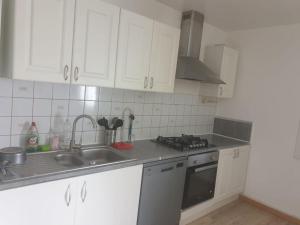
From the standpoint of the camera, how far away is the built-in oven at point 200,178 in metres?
2.41

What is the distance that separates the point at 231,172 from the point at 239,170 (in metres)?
0.20

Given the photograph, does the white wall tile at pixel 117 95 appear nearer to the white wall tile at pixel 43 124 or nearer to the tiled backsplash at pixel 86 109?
the tiled backsplash at pixel 86 109

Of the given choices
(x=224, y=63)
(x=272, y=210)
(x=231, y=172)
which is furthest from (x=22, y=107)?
(x=272, y=210)

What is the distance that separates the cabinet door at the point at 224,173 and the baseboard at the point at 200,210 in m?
0.13

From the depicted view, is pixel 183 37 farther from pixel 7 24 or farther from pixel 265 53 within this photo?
pixel 7 24

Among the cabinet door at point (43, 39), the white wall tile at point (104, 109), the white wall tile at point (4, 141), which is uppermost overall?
the cabinet door at point (43, 39)

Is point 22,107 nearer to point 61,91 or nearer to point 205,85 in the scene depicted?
point 61,91

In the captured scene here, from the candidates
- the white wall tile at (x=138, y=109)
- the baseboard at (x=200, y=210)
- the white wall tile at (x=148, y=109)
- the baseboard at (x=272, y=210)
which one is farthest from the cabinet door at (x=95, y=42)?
the baseboard at (x=272, y=210)

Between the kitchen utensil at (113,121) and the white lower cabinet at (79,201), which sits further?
the kitchen utensil at (113,121)

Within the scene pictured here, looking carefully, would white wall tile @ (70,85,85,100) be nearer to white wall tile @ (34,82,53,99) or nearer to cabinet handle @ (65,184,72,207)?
white wall tile @ (34,82,53,99)

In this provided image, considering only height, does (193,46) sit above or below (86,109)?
above

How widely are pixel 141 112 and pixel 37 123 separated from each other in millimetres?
1097

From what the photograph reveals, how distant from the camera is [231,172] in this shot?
2992 mm

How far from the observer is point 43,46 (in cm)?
152
